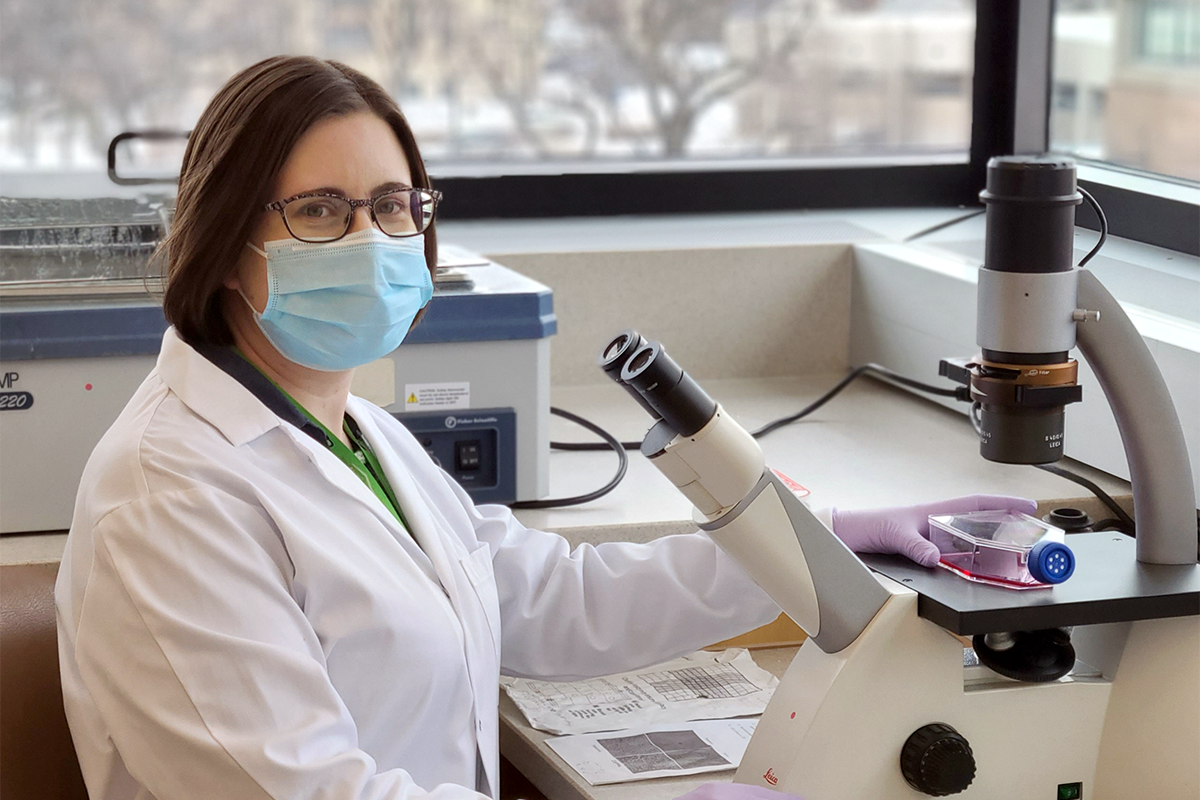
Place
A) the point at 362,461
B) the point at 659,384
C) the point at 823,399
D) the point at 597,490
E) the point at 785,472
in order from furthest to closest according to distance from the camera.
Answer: the point at 823,399 → the point at 785,472 → the point at 597,490 → the point at 362,461 → the point at 659,384

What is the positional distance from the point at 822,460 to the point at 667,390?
2.85ft

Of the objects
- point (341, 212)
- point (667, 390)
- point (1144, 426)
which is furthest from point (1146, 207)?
point (341, 212)

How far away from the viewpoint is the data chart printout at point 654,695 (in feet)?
4.42

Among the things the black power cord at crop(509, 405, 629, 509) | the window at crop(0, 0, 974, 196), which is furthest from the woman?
the window at crop(0, 0, 974, 196)

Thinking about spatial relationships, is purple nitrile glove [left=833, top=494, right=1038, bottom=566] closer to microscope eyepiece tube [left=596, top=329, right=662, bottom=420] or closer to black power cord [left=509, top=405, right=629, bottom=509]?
microscope eyepiece tube [left=596, top=329, right=662, bottom=420]

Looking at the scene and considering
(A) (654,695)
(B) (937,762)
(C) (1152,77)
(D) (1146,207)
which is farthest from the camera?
(C) (1152,77)

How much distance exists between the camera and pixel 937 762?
107cm

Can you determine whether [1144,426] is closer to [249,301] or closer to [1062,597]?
[1062,597]

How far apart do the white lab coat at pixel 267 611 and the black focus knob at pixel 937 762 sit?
0.93ft

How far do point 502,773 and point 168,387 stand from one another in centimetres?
63

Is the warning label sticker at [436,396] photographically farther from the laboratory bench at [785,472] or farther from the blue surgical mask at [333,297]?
the blue surgical mask at [333,297]

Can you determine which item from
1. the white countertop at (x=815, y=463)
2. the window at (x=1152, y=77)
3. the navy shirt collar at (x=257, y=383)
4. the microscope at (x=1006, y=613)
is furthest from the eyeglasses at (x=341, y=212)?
the window at (x=1152, y=77)

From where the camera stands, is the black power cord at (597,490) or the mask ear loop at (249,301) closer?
the mask ear loop at (249,301)

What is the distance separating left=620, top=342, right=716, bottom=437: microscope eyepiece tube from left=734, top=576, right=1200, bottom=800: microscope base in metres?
0.24
